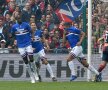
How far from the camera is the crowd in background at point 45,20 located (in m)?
20.3

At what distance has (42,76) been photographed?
782 inches

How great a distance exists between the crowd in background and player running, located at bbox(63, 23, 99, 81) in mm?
588

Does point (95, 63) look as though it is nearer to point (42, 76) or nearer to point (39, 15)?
point (42, 76)

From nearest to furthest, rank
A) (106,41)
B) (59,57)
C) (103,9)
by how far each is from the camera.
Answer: (106,41) < (59,57) < (103,9)

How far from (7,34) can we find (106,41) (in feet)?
14.2

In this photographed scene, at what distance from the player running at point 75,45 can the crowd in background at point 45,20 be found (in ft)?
1.93

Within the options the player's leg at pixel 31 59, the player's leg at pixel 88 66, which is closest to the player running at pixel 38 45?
the player's leg at pixel 31 59

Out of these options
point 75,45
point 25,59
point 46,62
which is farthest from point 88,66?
point 25,59

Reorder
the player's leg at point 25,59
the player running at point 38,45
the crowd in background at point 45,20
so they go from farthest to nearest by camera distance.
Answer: the crowd in background at point 45,20, the player running at point 38,45, the player's leg at point 25,59

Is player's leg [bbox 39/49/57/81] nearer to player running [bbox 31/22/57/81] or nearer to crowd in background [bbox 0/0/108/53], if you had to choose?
player running [bbox 31/22/57/81]

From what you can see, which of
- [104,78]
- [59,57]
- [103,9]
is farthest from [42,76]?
[103,9]

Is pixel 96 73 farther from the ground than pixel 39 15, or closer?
closer

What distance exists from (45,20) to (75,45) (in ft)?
10.3

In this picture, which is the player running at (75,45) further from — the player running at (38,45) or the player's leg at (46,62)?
the player running at (38,45)
